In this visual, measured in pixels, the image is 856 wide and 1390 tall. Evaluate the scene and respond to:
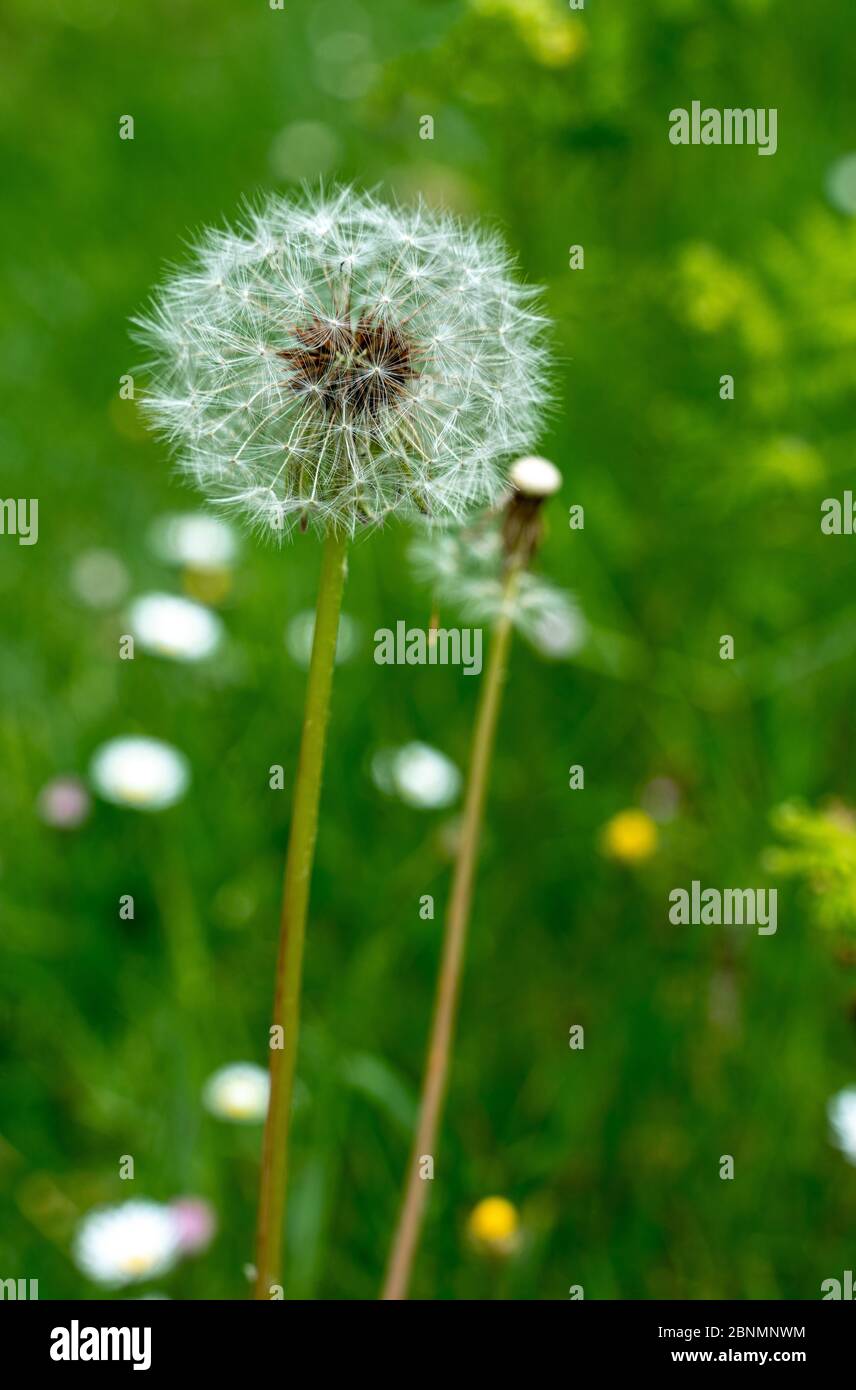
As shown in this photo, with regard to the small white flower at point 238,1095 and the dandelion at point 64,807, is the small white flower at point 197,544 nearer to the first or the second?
the dandelion at point 64,807

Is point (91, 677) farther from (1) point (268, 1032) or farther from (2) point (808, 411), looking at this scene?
(2) point (808, 411)

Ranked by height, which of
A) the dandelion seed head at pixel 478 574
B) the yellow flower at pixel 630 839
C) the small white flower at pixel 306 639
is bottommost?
the yellow flower at pixel 630 839

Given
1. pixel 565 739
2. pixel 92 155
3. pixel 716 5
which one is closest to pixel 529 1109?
pixel 565 739

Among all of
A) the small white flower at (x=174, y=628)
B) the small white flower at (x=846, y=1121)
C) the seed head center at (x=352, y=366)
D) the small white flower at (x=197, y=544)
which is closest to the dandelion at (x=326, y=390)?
the seed head center at (x=352, y=366)

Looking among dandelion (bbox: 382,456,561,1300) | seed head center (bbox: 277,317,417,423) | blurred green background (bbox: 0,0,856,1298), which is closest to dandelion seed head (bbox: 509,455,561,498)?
dandelion (bbox: 382,456,561,1300)

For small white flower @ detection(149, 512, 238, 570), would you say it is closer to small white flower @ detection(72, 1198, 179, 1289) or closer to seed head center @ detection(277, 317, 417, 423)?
small white flower @ detection(72, 1198, 179, 1289)

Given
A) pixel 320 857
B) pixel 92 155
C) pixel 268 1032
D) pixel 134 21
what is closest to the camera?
pixel 268 1032

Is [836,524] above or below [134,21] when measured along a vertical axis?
below
